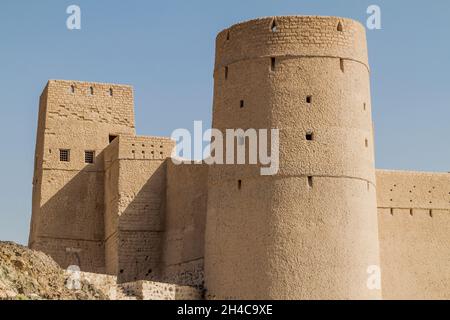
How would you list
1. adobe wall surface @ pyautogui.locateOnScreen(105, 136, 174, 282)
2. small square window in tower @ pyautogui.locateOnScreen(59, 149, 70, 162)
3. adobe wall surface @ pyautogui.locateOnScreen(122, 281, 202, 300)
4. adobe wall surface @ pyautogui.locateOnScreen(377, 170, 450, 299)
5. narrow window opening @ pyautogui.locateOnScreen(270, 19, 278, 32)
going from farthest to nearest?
small square window in tower @ pyautogui.locateOnScreen(59, 149, 70, 162)
adobe wall surface @ pyautogui.locateOnScreen(105, 136, 174, 282)
adobe wall surface @ pyautogui.locateOnScreen(377, 170, 450, 299)
narrow window opening @ pyautogui.locateOnScreen(270, 19, 278, 32)
adobe wall surface @ pyautogui.locateOnScreen(122, 281, 202, 300)

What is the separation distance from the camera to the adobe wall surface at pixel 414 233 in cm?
3497

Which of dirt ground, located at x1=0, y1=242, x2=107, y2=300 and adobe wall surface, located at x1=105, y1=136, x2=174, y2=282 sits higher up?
adobe wall surface, located at x1=105, y1=136, x2=174, y2=282

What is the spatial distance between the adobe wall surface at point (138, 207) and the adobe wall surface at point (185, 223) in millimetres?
331

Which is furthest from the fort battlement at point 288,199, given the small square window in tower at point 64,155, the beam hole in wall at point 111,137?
the small square window in tower at point 64,155

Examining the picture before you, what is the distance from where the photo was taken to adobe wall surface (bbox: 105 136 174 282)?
35.5 metres

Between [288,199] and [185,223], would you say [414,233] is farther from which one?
[185,223]

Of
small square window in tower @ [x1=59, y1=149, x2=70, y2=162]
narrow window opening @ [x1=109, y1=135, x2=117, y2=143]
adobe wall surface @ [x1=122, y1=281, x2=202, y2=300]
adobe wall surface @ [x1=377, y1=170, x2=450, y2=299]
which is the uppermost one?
narrow window opening @ [x1=109, y1=135, x2=117, y2=143]

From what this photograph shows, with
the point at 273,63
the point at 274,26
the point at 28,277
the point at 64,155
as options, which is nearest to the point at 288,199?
the point at 273,63

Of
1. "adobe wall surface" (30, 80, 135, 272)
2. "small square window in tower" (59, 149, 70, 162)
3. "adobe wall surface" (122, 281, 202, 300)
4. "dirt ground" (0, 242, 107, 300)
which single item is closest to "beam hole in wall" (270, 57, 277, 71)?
"adobe wall surface" (122, 281, 202, 300)

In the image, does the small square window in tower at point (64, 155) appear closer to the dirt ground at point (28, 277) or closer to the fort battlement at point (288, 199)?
the fort battlement at point (288, 199)

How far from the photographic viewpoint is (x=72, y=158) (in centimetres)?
3778

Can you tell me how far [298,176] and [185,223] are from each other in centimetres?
485

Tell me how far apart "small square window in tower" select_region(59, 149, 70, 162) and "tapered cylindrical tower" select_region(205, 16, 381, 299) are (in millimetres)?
6912

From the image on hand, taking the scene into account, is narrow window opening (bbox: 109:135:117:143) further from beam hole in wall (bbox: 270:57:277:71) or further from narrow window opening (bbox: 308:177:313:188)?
narrow window opening (bbox: 308:177:313:188)
